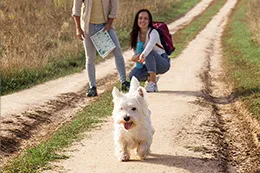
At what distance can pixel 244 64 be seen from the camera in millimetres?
13359

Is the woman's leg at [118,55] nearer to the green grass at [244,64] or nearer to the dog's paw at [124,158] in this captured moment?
the green grass at [244,64]

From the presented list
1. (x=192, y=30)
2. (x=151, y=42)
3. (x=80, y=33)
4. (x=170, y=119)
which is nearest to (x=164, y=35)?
(x=151, y=42)

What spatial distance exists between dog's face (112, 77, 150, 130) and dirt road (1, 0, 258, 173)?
0.50m

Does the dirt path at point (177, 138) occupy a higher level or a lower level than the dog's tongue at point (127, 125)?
lower

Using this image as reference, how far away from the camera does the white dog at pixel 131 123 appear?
519cm

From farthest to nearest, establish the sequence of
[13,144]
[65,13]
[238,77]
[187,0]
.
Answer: [187,0] < [65,13] < [238,77] < [13,144]

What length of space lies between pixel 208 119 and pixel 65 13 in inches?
527

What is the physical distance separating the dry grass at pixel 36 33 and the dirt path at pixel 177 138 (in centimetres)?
383

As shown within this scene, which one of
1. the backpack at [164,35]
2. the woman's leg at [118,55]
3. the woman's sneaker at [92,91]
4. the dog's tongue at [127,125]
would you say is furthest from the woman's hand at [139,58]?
the dog's tongue at [127,125]

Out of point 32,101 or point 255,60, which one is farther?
point 255,60

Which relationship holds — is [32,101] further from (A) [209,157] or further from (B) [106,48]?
(A) [209,157]

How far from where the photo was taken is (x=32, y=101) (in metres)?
9.54

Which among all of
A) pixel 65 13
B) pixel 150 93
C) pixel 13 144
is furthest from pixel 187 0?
pixel 13 144

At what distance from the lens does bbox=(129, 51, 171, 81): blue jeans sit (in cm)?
938
